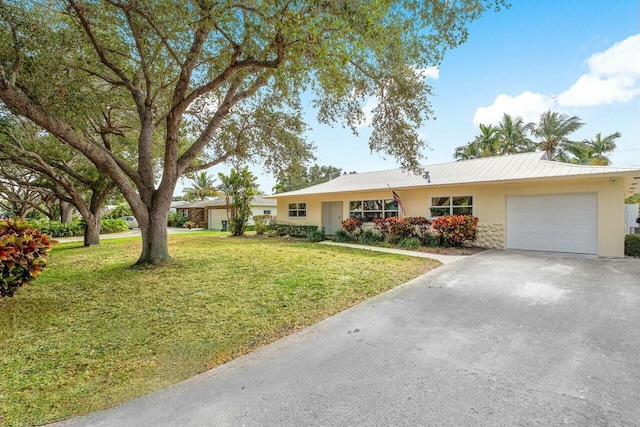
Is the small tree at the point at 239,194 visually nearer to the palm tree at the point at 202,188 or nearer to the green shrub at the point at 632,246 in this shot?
the green shrub at the point at 632,246

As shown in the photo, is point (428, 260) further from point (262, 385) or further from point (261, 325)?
point (262, 385)

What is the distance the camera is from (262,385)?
2723mm

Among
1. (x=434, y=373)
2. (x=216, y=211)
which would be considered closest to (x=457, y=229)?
(x=434, y=373)

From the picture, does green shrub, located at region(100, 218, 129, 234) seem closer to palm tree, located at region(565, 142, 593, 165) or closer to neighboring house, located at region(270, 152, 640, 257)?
neighboring house, located at region(270, 152, 640, 257)

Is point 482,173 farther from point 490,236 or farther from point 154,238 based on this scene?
point 154,238

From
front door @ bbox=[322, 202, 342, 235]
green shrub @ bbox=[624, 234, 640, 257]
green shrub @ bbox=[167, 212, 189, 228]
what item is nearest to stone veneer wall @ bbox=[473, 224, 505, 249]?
green shrub @ bbox=[624, 234, 640, 257]

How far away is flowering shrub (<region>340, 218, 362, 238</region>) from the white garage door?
636 cm

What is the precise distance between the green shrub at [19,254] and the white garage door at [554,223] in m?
12.9

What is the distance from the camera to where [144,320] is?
4.40 metres

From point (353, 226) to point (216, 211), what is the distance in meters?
17.3

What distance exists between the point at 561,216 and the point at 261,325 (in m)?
10.4

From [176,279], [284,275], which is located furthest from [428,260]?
[176,279]

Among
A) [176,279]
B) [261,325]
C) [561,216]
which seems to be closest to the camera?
[261,325]

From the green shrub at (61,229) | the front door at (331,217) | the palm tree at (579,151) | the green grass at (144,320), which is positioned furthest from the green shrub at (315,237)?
the palm tree at (579,151)
